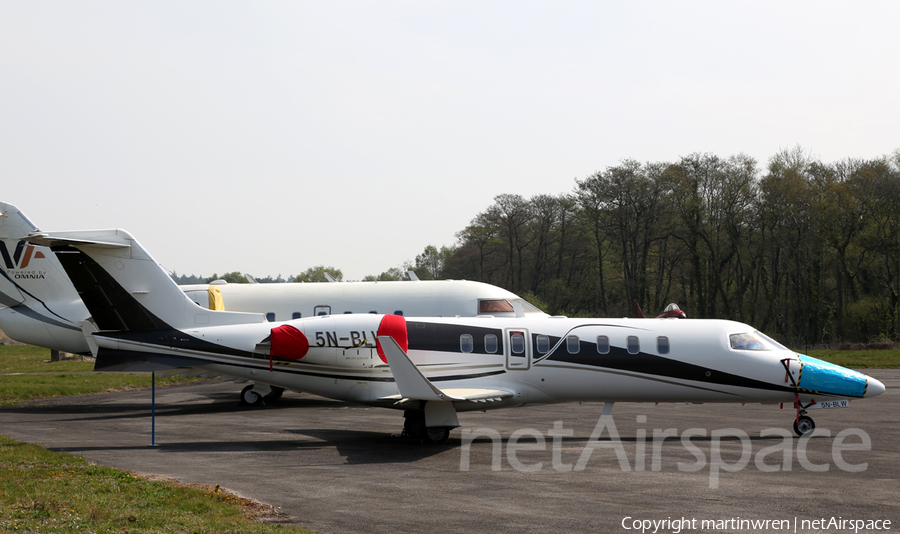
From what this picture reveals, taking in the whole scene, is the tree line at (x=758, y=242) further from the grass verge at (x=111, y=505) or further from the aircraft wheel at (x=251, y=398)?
the grass verge at (x=111, y=505)

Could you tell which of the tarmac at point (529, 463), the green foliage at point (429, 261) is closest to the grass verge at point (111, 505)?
the tarmac at point (529, 463)

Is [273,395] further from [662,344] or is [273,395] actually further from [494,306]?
[662,344]

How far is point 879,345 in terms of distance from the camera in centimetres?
4353

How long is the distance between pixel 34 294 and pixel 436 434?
15.3 m

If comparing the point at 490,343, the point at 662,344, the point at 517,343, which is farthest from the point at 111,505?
the point at 662,344

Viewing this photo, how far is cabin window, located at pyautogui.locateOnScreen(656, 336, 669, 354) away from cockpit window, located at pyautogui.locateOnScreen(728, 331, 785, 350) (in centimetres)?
155

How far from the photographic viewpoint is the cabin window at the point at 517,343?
16.7 m

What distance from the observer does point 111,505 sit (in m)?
9.62

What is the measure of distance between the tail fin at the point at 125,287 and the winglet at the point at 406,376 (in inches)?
227

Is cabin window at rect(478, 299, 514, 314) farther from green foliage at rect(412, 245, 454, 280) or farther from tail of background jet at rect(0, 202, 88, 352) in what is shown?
green foliage at rect(412, 245, 454, 280)

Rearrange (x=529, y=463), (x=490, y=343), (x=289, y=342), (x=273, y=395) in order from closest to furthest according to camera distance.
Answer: (x=529, y=463), (x=490, y=343), (x=289, y=342), (x=273, y=395)

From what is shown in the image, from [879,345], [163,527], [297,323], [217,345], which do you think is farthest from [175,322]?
[879,345]

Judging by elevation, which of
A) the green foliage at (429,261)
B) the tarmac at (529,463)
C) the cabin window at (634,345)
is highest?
the green foliage at (429,261)

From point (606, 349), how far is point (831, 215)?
41097 millimetres
